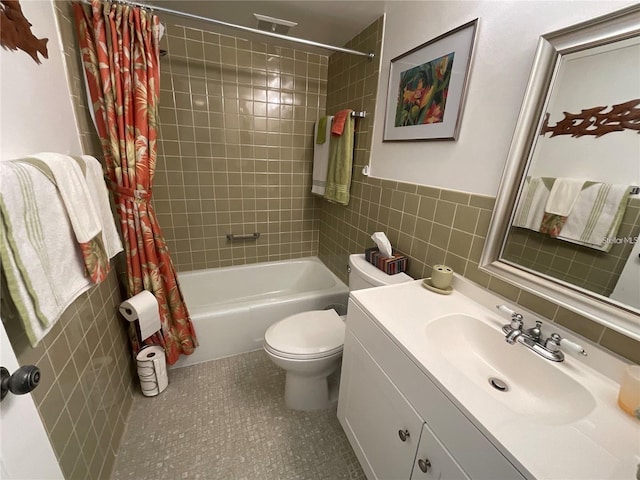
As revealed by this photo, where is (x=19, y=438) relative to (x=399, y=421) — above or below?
above

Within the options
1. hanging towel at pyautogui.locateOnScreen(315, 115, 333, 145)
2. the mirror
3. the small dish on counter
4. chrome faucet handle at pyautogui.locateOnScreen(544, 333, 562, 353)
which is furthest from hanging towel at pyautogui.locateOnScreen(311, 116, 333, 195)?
chrome faucet handle at pyautogui.locateOnScreen(544, 333, 562, 353)

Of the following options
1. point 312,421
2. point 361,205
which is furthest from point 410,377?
point 361,205

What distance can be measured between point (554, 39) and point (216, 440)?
82.7 inches

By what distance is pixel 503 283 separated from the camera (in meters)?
0.97

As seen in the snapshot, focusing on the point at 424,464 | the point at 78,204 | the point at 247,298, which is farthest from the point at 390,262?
the point at 247,298

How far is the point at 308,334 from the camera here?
1396 millimetres

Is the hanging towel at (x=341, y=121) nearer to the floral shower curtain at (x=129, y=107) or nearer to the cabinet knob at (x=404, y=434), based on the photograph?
the floral shower curtain at (x=129, y=107)

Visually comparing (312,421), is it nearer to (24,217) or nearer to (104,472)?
(104,472)

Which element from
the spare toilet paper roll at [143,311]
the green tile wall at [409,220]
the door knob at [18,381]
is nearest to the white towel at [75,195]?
the door knob at [18,381]

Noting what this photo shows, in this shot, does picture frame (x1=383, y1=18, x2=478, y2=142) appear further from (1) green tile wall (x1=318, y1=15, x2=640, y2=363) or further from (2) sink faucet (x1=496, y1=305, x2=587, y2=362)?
(2) sink faucet (x1=496, y1=305, x2=587, y2=362)

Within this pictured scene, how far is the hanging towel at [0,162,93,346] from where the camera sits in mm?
554

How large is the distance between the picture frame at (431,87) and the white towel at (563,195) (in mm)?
425

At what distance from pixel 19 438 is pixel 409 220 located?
149 cm

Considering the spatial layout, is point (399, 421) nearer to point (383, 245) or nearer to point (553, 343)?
point (553, 343)
